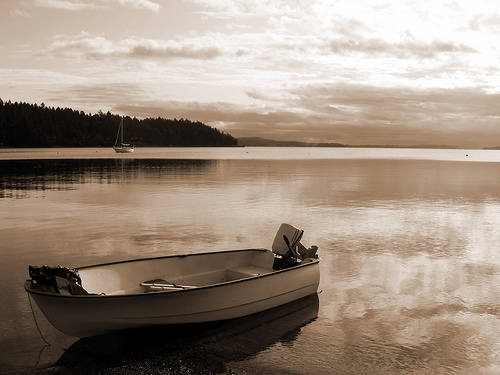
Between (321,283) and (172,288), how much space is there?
4906mm

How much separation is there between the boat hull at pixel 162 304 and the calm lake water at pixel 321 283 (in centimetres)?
40

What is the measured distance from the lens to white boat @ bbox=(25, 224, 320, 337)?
866cm

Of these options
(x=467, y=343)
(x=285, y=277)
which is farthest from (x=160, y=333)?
(x=467, y=343)

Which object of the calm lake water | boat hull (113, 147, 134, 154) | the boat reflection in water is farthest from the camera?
boat hull (113, 147, 134, 154)

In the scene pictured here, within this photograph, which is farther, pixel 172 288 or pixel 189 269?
pixel 189 269

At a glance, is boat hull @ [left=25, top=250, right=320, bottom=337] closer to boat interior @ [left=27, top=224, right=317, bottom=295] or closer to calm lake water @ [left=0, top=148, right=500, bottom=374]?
boat interior @ [left=27, top=224, right=317, bottom=295]

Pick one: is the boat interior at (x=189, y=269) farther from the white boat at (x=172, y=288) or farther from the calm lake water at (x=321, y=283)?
the calm lake water at (x=321, y=283)

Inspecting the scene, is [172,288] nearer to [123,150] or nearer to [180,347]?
[180,347]

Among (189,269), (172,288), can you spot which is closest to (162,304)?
(172,288)

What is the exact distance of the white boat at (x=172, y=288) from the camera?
866 centimetres

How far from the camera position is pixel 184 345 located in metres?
9.25

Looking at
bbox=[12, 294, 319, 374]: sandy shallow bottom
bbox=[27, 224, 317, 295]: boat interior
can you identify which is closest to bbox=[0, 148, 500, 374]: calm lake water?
bbox=[12, 294, 319, 374]: sandy shallow bottom

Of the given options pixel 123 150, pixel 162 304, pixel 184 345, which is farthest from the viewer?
pixel 123 150

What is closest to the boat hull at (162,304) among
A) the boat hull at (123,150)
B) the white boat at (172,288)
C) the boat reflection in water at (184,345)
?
the white boat at (172,288)
